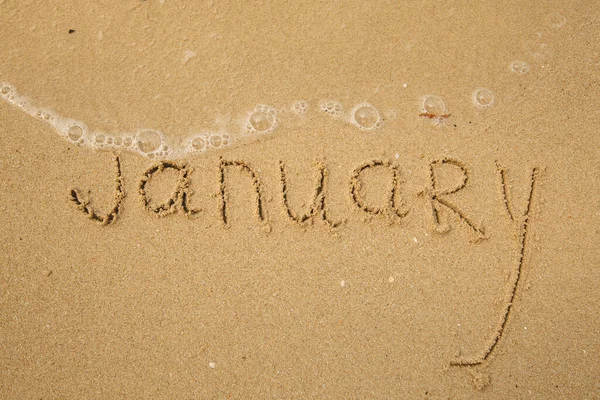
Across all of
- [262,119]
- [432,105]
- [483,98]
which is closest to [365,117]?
[432,105]

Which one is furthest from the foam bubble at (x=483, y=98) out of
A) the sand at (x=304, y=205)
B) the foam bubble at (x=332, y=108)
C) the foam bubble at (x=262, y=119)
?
the foam bubble at (x=262, y=119)

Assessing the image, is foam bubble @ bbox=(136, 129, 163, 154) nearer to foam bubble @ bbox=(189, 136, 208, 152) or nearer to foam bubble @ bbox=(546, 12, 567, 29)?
foam bubble @ bbox=(189, 136, 208, 152)

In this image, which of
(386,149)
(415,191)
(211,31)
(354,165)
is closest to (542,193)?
(415,191)

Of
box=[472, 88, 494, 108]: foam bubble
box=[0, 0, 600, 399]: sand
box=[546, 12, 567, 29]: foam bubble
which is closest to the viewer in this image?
box=[0, 0, 600, 399]: sand

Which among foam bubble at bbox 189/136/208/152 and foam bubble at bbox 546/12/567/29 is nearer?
foam bubble at bbox 189/136/208/152

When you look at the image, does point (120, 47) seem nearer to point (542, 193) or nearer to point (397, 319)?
point (397, 319)

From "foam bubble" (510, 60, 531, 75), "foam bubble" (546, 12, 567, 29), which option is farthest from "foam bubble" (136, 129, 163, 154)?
"foam bubble" (546, 12, 567, 29)

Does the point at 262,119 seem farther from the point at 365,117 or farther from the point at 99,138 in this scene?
the point at 99,138
